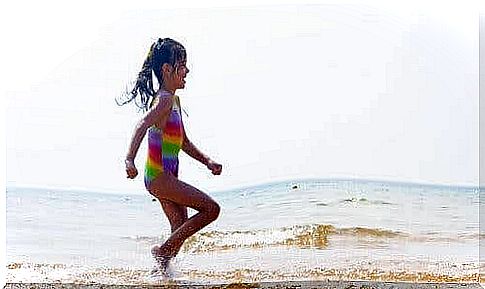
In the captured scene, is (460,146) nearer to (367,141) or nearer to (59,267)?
(367,141)

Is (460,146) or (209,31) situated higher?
(209,31)

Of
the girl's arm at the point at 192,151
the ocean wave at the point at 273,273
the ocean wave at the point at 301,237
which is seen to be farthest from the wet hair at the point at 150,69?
the ocean wave at the point at 273,273

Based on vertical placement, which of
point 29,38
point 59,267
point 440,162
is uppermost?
point 29,38

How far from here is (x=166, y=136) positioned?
3.55 m

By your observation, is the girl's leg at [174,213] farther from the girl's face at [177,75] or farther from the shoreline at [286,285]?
the girl's face at [177,75]

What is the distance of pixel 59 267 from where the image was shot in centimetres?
361

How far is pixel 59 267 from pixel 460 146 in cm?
192

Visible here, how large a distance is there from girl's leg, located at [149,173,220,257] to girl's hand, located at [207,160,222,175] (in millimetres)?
114

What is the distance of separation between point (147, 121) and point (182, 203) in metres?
0.41

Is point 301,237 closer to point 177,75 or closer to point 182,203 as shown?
point 182,203

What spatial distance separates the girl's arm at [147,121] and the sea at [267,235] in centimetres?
21

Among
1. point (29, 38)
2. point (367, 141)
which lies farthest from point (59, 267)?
point (367, 141)

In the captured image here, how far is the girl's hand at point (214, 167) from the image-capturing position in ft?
11.7

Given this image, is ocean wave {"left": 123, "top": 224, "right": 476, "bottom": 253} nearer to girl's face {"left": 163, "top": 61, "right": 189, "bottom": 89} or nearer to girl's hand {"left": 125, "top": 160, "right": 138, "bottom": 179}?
girl's hand {"left": 125, "top": 160, "right": 138, "bottom": 179}
